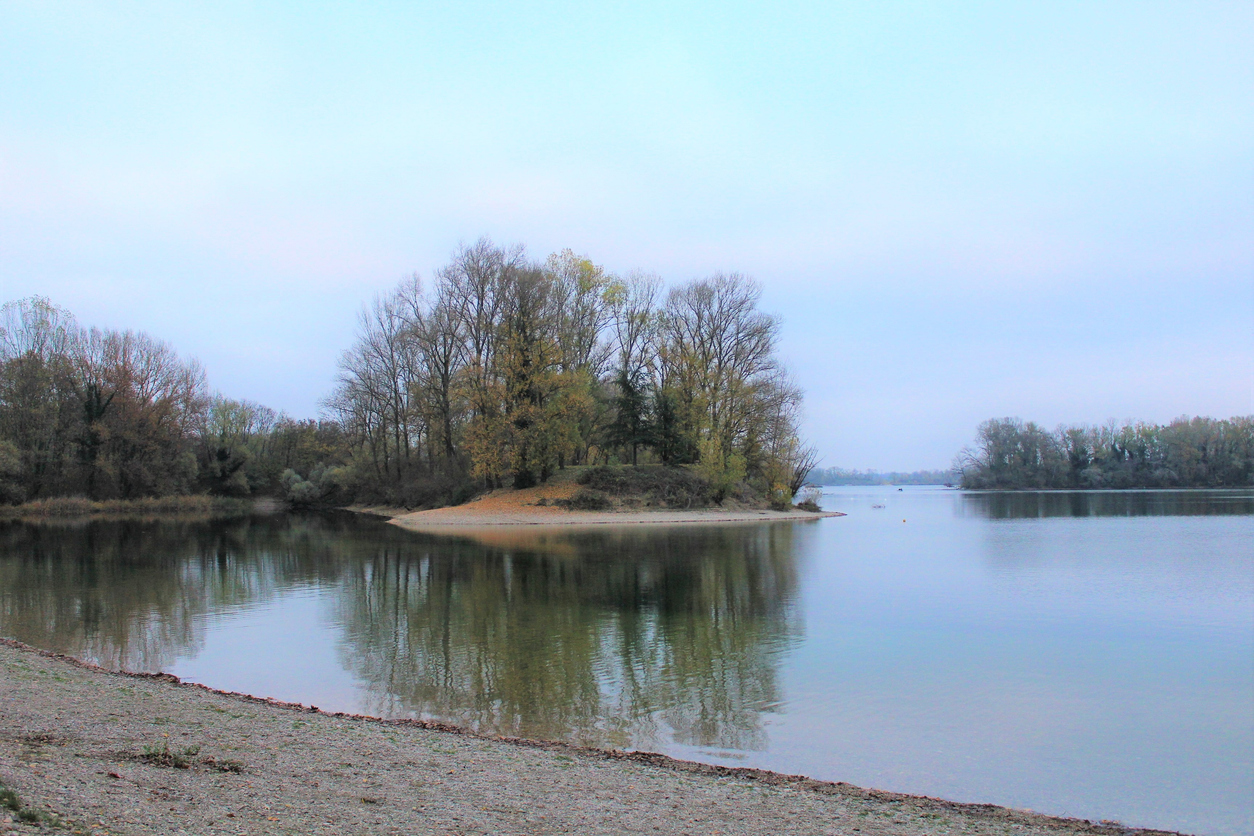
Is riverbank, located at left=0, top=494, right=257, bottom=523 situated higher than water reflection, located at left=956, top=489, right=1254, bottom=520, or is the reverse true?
riverbank, located at left=0, top=494, right=257, bottom=523

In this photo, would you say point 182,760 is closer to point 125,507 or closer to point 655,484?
point 655,484

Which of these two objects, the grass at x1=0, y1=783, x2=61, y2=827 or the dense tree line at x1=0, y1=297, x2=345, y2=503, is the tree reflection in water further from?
the dense tree line at x1=0, y1=297, x2=345, y2=503

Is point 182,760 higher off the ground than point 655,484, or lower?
lower

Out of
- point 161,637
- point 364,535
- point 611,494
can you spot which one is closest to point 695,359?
point 611,494

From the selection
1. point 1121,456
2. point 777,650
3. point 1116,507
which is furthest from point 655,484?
point 1121,456

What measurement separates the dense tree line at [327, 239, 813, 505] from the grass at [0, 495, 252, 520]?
1343cm

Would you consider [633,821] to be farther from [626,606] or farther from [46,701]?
[626,606]

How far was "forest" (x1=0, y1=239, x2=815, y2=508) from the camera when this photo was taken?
44.7 m

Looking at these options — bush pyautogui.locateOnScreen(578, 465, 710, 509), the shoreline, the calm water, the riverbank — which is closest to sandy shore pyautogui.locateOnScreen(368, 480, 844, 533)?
the shoreline

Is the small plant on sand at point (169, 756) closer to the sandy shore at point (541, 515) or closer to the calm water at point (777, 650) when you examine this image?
the calm water at point (777, 650)

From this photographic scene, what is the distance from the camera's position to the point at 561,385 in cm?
4384

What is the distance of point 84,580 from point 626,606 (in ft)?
45.0

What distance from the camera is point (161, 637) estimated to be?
12.2m

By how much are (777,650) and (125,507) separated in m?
56.0
